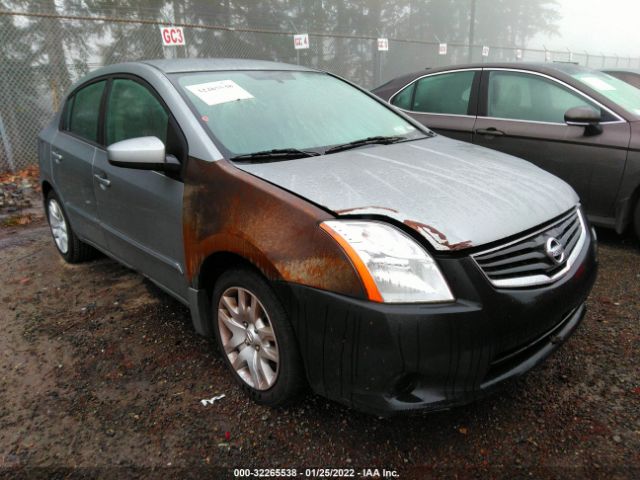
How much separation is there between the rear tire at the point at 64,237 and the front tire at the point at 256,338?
2.12m

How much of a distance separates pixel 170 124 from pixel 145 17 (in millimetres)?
11897

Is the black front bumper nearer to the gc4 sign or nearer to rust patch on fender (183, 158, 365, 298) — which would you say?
rust patch on fender (183, 158, 365, 298)

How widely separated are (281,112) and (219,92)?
347 millimetres

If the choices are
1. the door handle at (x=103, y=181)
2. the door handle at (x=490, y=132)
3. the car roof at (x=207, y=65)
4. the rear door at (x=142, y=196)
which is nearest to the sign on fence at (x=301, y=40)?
the door handle at (x=490, y=132)

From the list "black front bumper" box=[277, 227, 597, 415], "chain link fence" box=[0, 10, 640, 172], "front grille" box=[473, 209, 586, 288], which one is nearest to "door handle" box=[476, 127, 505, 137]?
"front grille" box=[473, 209, 586, 288]

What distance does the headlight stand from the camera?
173 cm

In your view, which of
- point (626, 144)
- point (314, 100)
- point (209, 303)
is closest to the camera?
point (209, 303)

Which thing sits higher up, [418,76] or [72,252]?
[418,76]

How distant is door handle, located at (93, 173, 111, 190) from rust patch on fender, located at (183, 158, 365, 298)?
2.95 ft

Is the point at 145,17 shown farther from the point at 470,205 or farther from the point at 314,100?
the point at 470,205

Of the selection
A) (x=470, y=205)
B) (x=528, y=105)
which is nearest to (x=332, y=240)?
(x=470, y=205)

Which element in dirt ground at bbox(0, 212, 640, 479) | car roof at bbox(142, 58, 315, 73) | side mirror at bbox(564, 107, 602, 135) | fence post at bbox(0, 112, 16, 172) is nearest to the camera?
dirt ground at bbox(0, 212, 640, 479)

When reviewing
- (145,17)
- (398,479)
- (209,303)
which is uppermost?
(145,17)

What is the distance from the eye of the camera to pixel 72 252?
4.06m
